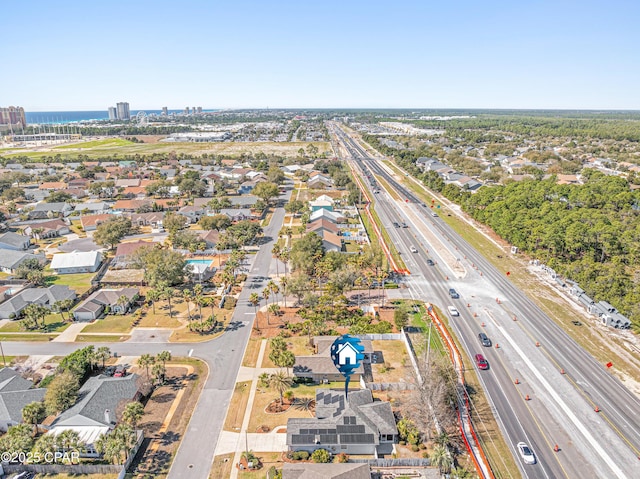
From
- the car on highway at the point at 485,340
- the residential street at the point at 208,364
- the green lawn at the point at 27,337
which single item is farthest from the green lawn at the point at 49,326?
the car on highway at the point at 485,340

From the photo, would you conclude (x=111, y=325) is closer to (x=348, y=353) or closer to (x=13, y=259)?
(x=13, y=259)

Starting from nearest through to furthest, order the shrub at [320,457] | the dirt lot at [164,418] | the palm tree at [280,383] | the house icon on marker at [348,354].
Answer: the house icon on marker at [348,354]
the shrub at [320,457]
the dirt lot at [164,418]
the palm tree at [280,383]

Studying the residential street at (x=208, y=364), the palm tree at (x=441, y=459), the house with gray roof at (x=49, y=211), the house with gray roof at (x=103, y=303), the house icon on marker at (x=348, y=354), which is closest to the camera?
the palm tree at (x=441, y=459)

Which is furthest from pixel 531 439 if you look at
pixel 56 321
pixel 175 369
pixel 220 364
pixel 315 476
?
pixel 56 321

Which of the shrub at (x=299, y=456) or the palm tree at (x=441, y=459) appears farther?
the shrub at (x=299, y=456)

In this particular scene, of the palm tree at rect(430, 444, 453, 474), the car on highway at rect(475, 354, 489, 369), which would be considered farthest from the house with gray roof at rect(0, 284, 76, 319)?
the car on highway at rect(475, 354, 489, 369)

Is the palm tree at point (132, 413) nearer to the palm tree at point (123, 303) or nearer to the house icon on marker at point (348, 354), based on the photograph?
the house icon on marker at point (348, 354)

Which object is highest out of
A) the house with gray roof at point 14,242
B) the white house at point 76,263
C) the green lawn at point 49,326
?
the house with gray roof at point 14,242
